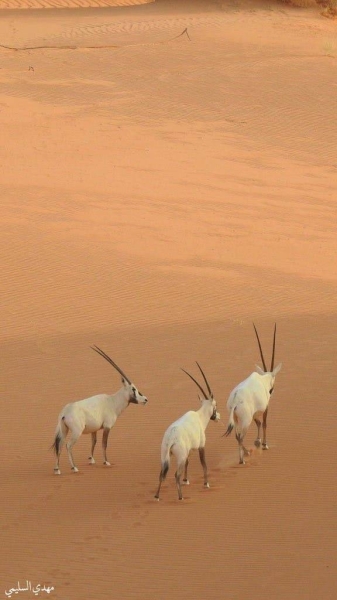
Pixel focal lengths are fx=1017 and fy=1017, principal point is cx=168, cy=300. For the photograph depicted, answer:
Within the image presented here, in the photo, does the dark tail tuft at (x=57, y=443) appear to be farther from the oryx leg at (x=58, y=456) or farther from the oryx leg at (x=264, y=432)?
the oryx leg at (x=264, y=432)

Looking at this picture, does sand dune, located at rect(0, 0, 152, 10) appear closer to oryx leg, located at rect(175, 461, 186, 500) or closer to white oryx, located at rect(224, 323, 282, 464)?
white oryx, located at rect(224, 323, 282, 464)

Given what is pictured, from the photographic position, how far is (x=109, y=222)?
1850cm

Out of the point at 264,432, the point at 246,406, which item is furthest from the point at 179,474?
the point at 264,432

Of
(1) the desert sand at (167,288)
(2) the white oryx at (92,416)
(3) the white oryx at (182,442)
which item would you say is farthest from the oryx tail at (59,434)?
(3) the white oryx at (182,442)

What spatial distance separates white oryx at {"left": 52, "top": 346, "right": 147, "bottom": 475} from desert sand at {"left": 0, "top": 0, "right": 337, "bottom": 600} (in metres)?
0.28

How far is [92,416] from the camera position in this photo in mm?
9164

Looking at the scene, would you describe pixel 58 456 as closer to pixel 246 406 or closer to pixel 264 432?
pixel 246 406

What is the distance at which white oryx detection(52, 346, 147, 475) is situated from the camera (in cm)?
895

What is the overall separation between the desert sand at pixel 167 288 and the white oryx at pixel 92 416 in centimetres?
28

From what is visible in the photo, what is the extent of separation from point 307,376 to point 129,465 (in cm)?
342

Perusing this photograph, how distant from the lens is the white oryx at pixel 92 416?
8.95 m

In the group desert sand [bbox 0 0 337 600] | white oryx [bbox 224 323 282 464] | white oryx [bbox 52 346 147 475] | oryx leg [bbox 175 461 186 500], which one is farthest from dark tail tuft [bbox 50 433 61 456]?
white oryx [bbox 224 323 282 464]

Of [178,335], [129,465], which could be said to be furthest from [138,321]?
[129,465]

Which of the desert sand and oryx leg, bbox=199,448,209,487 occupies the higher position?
oryx leg, bbox=199,448,209,487
